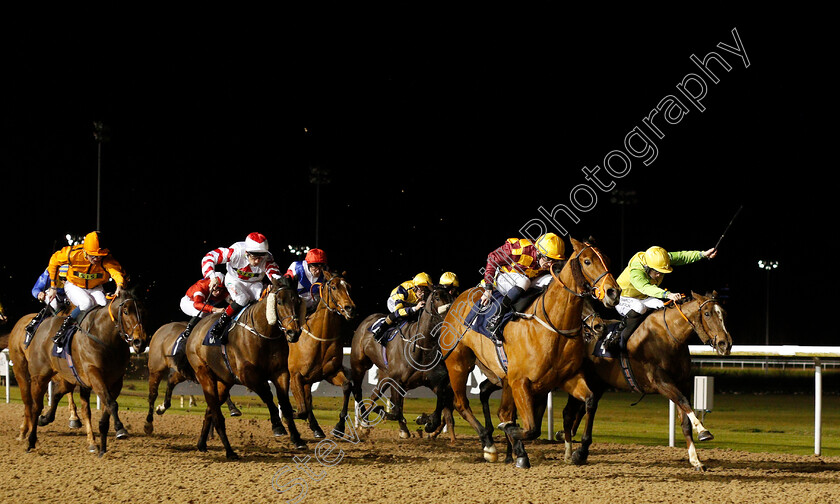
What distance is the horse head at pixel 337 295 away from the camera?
9.53m

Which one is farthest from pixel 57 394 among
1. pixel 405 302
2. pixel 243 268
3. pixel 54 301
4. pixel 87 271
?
pixel 405 302

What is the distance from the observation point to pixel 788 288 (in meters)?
45.1

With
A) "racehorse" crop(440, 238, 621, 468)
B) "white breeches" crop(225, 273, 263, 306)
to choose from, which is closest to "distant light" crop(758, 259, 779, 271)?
"white breeches" crop(225, 273, 263, 306)

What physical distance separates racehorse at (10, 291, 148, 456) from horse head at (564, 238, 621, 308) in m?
4.10

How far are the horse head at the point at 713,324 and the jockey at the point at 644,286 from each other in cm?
33

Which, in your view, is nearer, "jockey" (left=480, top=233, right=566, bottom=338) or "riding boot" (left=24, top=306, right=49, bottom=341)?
"jockey" (left=480, top=233, right=566, bottom=338)

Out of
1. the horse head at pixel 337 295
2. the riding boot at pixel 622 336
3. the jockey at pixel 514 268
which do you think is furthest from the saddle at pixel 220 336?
the riding boot at pixel 622 336

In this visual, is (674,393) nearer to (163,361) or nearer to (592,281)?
(592,281)

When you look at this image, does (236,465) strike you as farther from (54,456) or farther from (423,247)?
(423,247)

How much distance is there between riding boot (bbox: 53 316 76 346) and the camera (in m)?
9.20

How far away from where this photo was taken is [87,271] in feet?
31.8

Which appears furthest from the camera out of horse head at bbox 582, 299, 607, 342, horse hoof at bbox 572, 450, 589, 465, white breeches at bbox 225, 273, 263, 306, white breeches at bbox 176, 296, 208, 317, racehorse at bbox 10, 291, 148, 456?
white breeches at bbox 176, 296, 208, 317

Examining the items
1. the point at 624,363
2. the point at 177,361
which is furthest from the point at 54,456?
the point at 624,363

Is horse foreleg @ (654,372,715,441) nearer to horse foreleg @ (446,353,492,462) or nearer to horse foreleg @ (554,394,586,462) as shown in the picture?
horse foreleg @ (554,394,586,462)
